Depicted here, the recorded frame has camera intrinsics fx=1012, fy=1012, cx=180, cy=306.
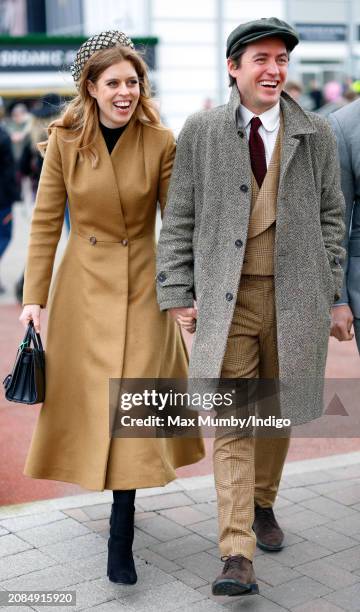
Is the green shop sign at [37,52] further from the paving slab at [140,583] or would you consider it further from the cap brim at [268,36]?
the paving slab at [140,583]

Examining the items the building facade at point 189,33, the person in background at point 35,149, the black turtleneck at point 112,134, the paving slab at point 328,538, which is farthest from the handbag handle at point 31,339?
the building facade at point 189,33

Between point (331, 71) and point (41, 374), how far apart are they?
24.7m

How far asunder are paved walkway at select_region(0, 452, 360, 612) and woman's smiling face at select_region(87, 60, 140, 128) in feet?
5.68

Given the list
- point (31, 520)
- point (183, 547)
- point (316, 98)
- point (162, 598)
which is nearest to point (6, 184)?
point (31, 520)

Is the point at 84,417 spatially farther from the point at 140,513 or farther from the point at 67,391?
the point at 140,513

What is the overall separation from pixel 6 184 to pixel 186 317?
660 centimetres

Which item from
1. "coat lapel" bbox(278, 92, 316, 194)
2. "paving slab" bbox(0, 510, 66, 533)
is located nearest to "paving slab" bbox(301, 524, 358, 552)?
"paving slab" bbox(0, 510, 66, 533)

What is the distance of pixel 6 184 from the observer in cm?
1002

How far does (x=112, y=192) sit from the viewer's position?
388 centimetres

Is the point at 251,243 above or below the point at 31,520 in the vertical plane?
above

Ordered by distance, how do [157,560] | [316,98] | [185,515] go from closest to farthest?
[157,560] < [185,515] < [316,98]

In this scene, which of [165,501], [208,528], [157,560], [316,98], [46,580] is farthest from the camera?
[316,98]

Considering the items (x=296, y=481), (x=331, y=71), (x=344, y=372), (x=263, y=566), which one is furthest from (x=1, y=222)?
(x=331, y=71)

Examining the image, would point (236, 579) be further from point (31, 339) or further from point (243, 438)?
point (31, 339)
